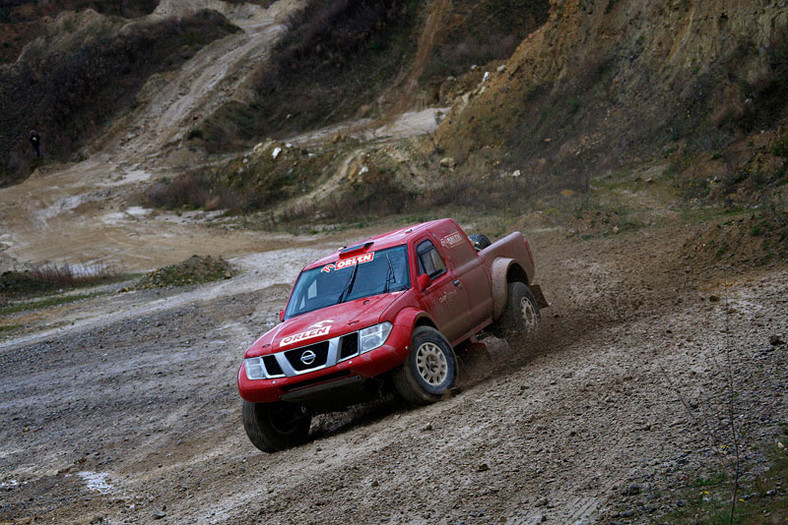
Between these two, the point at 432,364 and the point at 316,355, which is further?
the point at 432,364

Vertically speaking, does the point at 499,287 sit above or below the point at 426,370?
above

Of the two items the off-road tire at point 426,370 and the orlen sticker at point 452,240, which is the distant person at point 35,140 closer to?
the orlen sticker at point 452,240

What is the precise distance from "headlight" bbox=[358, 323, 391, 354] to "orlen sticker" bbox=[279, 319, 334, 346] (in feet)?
1.11

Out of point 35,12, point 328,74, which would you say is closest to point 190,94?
point 328,74

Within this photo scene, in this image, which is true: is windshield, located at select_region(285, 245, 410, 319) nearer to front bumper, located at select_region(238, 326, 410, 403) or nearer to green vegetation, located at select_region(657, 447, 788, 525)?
front bumper, located at select_region(238, 326, 410, 403)

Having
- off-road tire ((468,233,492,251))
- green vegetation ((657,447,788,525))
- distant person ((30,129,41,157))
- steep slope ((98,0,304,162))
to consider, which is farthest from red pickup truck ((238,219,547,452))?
distant person ((30,129,41,157))

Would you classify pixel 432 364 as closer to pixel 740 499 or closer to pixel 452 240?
pixel 452 240

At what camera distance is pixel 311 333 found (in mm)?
7422

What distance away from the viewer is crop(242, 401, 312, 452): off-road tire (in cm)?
759

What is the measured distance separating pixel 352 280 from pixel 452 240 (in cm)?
146

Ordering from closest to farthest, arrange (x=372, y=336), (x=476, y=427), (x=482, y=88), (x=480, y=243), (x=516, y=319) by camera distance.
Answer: (x=476, y=427)
(x=372, y=336)
(x=516, y=319)
(x=480, y=243)
(x=482, y=88)

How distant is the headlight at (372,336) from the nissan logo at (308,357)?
0.44 meters

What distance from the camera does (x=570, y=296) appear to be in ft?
41.2

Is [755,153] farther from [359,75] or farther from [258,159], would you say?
[359,75]
